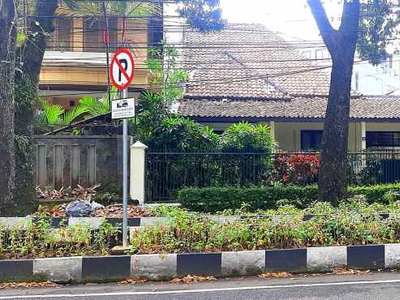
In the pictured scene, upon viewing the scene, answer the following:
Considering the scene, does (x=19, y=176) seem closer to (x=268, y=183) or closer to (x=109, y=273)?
(x=109, y=273)

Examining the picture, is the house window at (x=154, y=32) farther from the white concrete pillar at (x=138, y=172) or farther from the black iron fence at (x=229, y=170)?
the white concrete pillar at (x=138, y=172)

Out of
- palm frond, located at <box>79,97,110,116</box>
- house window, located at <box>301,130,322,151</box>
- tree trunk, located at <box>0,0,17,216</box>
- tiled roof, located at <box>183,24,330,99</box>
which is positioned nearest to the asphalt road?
tree trunk, located at <box>0,0,17,216</box>

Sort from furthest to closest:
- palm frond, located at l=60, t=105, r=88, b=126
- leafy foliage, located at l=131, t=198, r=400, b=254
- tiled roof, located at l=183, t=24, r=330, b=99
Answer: tiled roof, located at l=183, t=24, r=330, b=99 < palm frond, located at l=60, t=105, r=88, b=126 < leafy foliage, located at l=131, t=198, r=400, b=254

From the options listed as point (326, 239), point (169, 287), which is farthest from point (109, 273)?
point (326, 239)

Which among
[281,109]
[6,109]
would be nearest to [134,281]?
[6,109]

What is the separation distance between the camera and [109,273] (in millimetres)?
6008

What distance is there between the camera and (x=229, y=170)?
14250 mm

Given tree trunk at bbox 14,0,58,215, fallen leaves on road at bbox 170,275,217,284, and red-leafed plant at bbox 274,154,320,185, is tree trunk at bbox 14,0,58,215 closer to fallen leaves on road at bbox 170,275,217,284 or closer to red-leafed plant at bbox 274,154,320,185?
fallen leaves on road at bbox 170,275,217,284

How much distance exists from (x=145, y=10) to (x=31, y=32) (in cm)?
627

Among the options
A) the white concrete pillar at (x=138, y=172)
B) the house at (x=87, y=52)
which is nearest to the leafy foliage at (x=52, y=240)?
the white concrete pillar at (x=138, y=172)

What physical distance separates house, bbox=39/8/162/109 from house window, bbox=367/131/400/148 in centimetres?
995

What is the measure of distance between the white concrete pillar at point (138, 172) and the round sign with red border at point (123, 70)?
21.0 feet

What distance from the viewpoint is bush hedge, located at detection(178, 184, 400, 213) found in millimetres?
12875

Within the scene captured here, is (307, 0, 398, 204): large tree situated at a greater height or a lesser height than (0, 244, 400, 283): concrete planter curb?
greater
